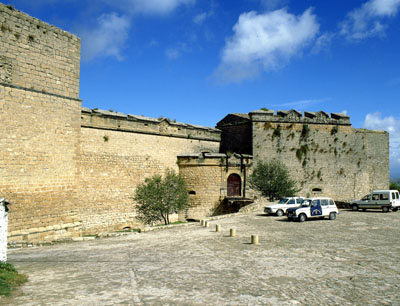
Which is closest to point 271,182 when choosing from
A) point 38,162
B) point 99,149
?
point 99,149

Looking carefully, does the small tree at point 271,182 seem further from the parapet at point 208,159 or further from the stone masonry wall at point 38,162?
the stone masonry wall at point 38,162

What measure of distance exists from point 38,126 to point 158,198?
9526 mm

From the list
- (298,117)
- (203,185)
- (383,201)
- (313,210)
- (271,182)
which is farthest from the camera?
(298,117)

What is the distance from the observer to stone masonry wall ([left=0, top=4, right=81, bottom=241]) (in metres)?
11.7

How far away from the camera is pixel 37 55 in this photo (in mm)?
12719

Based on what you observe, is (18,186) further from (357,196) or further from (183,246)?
(357,196)

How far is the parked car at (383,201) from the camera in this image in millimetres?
18547

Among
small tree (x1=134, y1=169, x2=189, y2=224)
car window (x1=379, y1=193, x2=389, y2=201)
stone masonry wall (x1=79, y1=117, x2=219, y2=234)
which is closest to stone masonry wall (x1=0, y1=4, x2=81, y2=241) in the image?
stone masonry wall (x1=79, y1=117, x2=219, y2=234)

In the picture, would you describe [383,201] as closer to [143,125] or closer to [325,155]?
[325,155]

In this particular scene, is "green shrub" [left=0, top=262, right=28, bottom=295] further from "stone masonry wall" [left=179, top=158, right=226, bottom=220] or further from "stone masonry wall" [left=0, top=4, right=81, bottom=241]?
"stone masonry wall" [left=179, top=158, right=226, bottom=220]

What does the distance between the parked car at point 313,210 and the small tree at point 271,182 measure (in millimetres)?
7586

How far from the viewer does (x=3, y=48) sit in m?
11.7

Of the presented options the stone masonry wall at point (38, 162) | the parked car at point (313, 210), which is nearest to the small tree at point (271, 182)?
the parked car at point (313, 210)

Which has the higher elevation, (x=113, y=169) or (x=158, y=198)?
(x=113, y=169)
